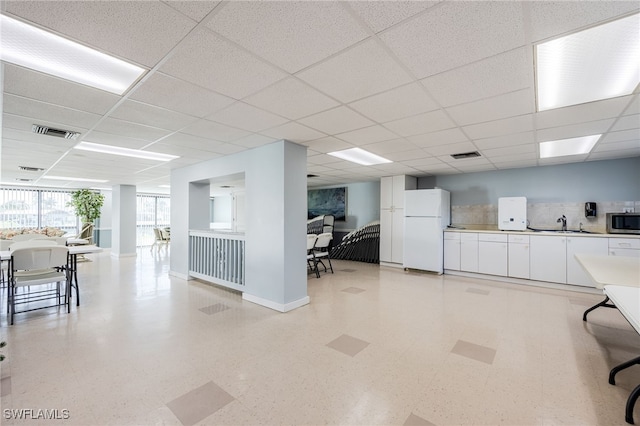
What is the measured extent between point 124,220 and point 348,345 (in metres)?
9.17

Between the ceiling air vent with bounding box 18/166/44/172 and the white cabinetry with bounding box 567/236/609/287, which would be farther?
the ceiling air vent with bounding box 18/166/44/172

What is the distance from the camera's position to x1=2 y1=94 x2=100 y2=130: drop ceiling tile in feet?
8.07

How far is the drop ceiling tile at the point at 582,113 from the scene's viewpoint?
8.23 feet

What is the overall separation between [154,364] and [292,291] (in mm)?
1800

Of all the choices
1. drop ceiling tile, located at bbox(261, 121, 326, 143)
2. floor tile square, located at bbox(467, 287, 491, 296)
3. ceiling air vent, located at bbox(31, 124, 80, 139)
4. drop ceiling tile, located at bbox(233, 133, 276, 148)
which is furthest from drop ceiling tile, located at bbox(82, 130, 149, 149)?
floor tile square, located at bbox(467, 287, 491, 296)

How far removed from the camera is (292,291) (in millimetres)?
3793

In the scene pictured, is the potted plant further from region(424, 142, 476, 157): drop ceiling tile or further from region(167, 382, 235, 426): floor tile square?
region(424, 142, 476, 157): drop ceiling tile

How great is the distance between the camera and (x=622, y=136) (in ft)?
11.6

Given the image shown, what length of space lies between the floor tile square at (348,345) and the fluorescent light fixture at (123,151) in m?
4.01

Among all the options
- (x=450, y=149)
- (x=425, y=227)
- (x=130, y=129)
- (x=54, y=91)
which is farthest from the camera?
(x=425, y=227)

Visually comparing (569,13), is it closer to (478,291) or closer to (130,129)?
(130,129)

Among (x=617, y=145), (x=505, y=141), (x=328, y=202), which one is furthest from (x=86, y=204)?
(x=617, y=145)

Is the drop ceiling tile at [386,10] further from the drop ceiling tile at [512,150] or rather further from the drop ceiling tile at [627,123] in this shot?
the drop ceiling tile at [512,150]

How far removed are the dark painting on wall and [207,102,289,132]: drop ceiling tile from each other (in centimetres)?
585
